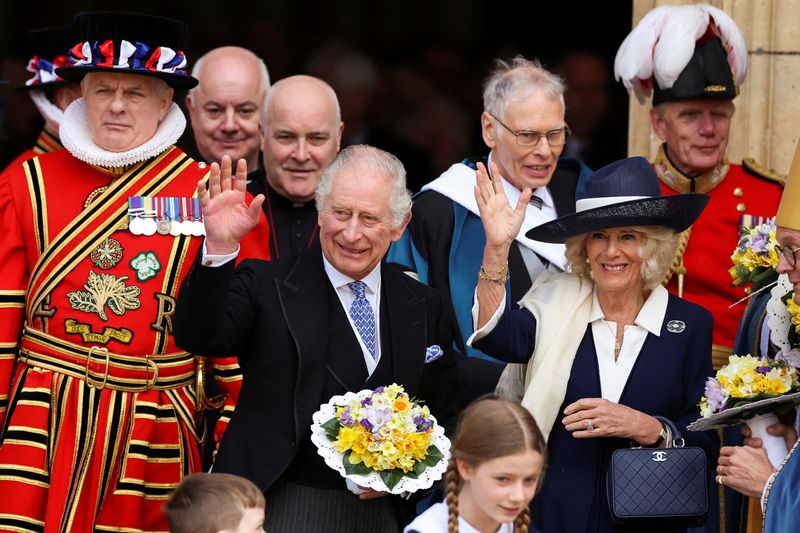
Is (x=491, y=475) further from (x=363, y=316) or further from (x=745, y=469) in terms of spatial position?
(x=745, y=469)

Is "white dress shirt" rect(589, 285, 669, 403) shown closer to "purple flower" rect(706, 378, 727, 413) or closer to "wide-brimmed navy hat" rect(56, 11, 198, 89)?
"purple flower" rect(706, 378, 727, 413)

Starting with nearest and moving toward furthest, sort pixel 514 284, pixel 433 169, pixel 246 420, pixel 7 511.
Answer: pixel 246 420
pixel 7 511
pixel 514 284
pixel 433 169

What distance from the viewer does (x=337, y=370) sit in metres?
4.88

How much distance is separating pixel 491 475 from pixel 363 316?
2.70ft

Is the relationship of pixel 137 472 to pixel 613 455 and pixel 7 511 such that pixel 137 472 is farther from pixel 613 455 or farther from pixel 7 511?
pixel 613 455

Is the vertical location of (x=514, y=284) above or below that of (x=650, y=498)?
above

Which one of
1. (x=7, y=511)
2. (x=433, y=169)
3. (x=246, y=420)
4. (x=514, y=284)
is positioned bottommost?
(x=7, y=511)

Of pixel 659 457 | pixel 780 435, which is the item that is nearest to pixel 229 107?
pixel 659 457

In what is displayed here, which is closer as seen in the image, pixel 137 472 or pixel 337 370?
pixel 337 370

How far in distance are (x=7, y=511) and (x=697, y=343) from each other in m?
2.19

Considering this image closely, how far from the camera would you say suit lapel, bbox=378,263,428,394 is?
495 centimetres

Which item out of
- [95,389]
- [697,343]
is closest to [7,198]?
[95,389]

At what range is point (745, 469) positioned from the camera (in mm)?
5043

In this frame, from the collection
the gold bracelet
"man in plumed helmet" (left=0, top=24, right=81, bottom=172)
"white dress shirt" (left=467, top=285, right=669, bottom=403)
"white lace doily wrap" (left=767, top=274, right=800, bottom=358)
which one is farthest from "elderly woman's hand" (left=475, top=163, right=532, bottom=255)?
"man in plumed helmet" (left=0, top=24, right=81, bottom=172)
